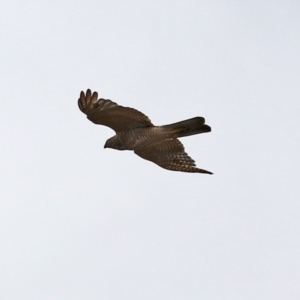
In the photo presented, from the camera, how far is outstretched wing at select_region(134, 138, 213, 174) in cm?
1590

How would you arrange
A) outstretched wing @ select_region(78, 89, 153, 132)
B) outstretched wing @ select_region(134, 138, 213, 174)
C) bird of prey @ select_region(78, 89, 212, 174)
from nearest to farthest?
bird of prey @ select_region(78, 89, 212, 174), outstretched wing @ select_region(78, 89, 153, 132), outstretched wing @ select_region(134, 138, 213, 174)

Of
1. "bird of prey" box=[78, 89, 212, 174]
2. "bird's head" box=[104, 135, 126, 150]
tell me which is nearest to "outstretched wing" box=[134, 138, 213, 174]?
"bird of prey" box=[78, 89, 212, 174]

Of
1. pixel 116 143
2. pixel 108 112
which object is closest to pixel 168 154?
pixel 116 143

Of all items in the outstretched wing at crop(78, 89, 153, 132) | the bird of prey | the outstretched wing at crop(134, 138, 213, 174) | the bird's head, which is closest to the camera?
the bird of prey

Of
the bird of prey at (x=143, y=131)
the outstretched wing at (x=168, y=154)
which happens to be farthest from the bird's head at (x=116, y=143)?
the outstretched wing at (x=168, y=154)

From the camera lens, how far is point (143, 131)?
1574 cm

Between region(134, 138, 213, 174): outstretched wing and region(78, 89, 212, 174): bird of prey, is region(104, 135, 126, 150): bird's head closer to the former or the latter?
region(78, 89, 212, 174): bird of prey

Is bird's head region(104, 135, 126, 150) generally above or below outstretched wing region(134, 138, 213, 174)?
above

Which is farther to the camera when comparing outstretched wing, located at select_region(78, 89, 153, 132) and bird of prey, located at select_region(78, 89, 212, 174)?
outstretched wing, located at select_region(78, 89, 153, 132)

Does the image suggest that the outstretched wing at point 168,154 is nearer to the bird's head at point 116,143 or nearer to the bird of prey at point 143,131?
the bird of prey at point 143,131

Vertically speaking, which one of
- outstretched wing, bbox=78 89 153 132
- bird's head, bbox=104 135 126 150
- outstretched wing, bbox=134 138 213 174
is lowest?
outstretched wing, bbox=134 138 213 174

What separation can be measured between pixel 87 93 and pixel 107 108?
2.14 feet

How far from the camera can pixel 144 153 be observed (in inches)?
635

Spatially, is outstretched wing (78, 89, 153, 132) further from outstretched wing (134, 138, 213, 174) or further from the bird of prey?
outstretched wing (134, 138, 213, 174)
